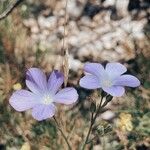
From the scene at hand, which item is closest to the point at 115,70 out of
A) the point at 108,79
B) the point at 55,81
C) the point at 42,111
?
the point at 108,79

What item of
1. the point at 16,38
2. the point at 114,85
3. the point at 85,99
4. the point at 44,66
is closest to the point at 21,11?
the point at 16,38

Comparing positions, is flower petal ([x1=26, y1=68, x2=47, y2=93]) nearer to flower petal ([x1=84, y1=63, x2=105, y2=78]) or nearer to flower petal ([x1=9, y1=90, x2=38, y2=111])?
flower petal ([x1=9, y1=90, x2=38, y2=111])

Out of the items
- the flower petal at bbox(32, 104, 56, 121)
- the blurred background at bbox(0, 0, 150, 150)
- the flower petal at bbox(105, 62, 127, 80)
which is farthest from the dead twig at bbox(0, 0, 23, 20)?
the flower petal at bbox(32, 104, 56, 121)

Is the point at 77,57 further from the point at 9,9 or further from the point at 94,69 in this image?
the point at 94,69

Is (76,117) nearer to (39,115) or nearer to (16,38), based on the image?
(16,38)

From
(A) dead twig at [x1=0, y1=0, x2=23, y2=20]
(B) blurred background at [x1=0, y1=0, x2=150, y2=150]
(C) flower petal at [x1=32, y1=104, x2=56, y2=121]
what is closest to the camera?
(C) flower petal at [x1=32, y1=104, x2=56, y2=121]

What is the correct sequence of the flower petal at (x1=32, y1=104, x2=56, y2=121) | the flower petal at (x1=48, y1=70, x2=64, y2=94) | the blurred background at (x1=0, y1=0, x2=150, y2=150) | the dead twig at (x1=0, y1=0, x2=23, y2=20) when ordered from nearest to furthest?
1. the flower petal at (x1=32, y1=104, x2=56, y2=121)
2. the flower petal at (x1=48, y1=70, x2=64, y2=94)
3. the blurred background at (x1=0, y1=0, x2=150, y2=150)
4. the dead twig at (x1=0, y1=0, x2=23, y2=20)

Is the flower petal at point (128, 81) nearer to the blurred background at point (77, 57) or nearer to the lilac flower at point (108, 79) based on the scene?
the lilac flower at point (108, 79)
